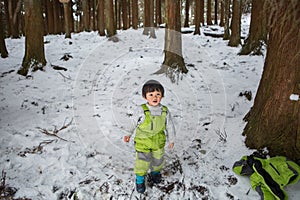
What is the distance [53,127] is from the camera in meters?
4.02

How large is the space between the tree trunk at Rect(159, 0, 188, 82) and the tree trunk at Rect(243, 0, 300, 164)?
10.8ft

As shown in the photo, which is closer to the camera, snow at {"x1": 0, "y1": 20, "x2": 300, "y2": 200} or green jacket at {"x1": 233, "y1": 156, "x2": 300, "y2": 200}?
green jacket at {"x1": 233, "y1": 156, "x2": 300, "y2": 200}

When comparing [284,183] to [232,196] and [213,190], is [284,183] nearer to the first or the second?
[232,196]

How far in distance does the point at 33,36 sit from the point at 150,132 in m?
5.49

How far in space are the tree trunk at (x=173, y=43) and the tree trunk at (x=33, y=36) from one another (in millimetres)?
3492

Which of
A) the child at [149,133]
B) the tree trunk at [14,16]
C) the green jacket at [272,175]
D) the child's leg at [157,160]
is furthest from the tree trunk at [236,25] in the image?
the tree trunk at [14,16]

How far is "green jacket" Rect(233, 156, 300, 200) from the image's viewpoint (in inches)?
95.7

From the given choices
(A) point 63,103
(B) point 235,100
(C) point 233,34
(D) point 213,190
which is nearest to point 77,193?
(D) point 213,190

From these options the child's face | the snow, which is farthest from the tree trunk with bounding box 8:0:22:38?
the child's face

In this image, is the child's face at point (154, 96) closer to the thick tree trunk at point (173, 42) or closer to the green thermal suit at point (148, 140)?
the green thermal suit at point (148, 140)

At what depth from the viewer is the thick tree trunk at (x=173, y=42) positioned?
636 cm

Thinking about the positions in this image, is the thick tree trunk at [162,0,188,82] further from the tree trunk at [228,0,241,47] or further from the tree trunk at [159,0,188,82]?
the tree trunk at [228,0,241,47]

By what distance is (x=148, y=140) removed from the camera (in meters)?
2.74

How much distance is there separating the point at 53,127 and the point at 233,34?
8.84 m
